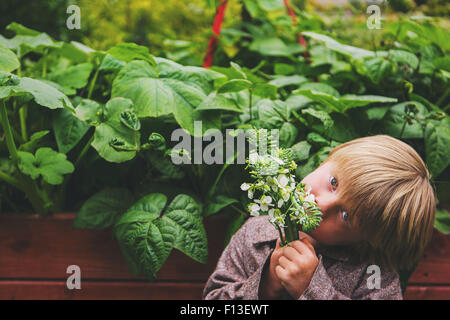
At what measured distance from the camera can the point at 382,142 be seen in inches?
30.5

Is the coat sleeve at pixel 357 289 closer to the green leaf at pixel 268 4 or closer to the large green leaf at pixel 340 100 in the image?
the large green leaf at pixel 340 100

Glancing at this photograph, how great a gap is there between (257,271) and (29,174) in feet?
1.79

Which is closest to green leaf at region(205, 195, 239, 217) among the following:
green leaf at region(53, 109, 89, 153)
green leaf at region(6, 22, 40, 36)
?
green leaf at region(53, 109, 89, 153)

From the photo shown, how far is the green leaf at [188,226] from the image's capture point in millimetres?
818

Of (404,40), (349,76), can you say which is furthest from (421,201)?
(404,40)

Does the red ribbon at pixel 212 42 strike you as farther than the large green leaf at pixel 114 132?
Yes

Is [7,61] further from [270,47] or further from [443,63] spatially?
[443,63]

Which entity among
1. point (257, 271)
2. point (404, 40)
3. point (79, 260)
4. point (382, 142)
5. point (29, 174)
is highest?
point (404, 40)

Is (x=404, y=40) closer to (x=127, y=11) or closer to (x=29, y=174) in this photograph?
(x=29, y=174)

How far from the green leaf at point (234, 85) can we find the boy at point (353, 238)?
0.83ft

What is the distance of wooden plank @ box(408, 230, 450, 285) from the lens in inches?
38.3

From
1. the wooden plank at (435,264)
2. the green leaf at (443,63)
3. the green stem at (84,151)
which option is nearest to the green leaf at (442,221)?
the wooden plank at (435,264)

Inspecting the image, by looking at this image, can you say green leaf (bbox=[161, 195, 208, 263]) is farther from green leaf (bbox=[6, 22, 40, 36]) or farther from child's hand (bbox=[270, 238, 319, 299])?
green leaf (bbox=[6, 22, 40, 36])

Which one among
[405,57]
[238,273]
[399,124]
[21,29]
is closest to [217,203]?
[238,273]
